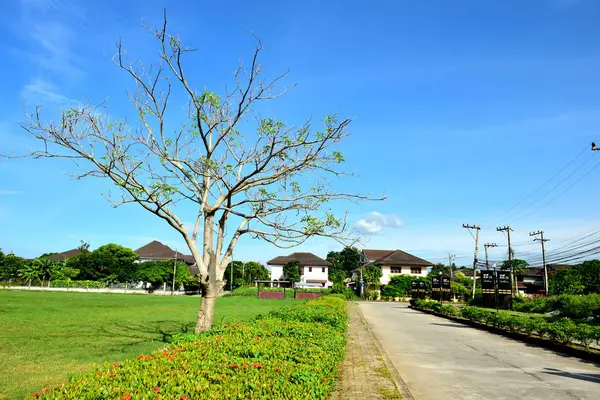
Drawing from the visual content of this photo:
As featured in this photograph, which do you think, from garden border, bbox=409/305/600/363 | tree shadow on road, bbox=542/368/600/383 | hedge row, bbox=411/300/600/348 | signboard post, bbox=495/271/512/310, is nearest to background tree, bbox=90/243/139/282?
signboard post, bbox=495/271/512/310

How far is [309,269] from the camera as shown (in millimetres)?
77562

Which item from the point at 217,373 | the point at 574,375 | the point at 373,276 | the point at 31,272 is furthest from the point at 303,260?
the point at 217,373

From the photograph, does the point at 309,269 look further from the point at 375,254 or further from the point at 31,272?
the point at 31,272

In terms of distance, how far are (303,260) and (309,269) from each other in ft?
8.00

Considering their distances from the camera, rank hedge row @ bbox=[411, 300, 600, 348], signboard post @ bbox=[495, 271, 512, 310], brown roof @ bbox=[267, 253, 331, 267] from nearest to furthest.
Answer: hedge row @ bbox=[411, 300, 600, 348] < signboard post @ bbox=[495, 271, 512, 310] < brown roof @ bbox=[267, 253, 331, 267]

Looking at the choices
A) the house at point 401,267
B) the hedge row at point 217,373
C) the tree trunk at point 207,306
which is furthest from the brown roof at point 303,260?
the hedge row at point 217,373

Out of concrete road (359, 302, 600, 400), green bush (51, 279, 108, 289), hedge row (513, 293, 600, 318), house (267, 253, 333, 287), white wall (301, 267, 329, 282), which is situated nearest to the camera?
concrete road (359, 302, 600, 400)

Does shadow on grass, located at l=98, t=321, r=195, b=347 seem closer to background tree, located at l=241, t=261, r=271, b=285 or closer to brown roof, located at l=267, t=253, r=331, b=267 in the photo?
brown roof, located at l=267, t=253, r=331, b=267

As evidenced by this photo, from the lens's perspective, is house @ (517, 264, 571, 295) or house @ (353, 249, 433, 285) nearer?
house @ (353, 249, 433, 285)

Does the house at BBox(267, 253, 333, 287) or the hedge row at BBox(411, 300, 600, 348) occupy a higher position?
the house at BBox(267, 253, 333, 287)

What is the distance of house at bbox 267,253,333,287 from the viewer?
7688cm

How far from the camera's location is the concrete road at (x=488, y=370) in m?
7.53

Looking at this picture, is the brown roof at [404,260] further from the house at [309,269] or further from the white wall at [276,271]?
the white wall at [276,271]

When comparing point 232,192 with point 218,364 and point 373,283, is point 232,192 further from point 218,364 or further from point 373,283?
point 373,283
